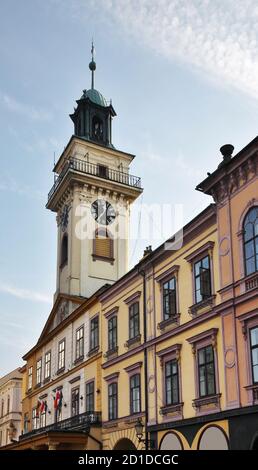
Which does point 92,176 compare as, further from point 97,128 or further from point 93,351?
point 93,351

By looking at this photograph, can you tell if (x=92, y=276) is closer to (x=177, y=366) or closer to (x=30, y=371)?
(x=30, y=371)

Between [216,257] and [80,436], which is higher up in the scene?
[216,257]

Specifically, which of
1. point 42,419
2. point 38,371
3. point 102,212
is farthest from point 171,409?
point 102,212

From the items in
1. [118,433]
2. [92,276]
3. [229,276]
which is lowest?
[118,433]

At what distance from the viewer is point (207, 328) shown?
23562mm

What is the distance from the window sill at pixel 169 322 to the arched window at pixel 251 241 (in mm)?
5319

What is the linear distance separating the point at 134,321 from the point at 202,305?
6706 mm

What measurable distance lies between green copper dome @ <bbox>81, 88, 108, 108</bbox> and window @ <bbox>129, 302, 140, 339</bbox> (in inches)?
976

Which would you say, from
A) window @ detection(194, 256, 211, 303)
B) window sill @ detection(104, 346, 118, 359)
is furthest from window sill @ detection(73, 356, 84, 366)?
window @ detection(194, 256, 211, 303)

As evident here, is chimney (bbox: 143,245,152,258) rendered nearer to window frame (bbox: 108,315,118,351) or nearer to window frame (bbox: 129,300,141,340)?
window frame (bbox: 129,300,141,340)

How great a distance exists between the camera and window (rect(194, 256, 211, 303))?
79.0 feet

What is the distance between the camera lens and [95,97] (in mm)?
51594

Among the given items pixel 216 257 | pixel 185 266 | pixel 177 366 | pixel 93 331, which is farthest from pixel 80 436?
pixel 216 257

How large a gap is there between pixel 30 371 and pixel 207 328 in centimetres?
2686
